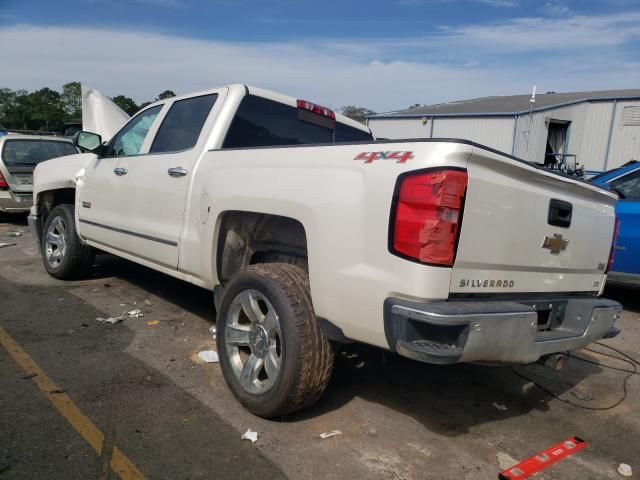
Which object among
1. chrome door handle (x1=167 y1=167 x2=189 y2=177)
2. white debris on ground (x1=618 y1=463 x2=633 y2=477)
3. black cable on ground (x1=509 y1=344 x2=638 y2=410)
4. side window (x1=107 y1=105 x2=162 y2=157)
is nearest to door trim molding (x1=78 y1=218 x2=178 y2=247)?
chrome door handle (x1=167 y1=167 x2=189 y2=177)

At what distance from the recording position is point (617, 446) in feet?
9.82

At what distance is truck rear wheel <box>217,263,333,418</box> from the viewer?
107 inches

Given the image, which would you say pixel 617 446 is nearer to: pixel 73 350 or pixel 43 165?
pixel 73 350

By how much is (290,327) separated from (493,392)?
1.81m

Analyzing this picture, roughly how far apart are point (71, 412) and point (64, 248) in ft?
10.6

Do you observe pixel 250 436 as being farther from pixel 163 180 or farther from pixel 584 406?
pixel 584 406

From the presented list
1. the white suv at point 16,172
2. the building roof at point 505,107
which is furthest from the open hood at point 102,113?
the building roof at point 505,107

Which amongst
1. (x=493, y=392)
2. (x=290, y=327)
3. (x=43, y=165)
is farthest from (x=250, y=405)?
(x=43, y=165)

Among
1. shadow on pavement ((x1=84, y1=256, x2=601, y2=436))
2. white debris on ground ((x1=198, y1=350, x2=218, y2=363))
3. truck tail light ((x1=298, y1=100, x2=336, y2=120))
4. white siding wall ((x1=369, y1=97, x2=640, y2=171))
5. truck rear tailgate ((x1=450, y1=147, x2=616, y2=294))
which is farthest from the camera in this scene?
white siding wall ((x1=369, y1=97, x2=640, y2=171))

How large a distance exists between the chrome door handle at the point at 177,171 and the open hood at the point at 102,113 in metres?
5.17

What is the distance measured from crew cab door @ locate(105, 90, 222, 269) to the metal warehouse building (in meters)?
20.0

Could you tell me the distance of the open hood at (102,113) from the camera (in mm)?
8336

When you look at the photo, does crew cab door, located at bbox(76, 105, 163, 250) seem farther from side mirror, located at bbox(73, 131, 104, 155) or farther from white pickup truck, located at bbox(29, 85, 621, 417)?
white pickup truck, located at bbox(29, 85, 621, 417)

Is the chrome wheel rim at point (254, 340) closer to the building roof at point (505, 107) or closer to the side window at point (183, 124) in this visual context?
the side window at point (183, 124)
